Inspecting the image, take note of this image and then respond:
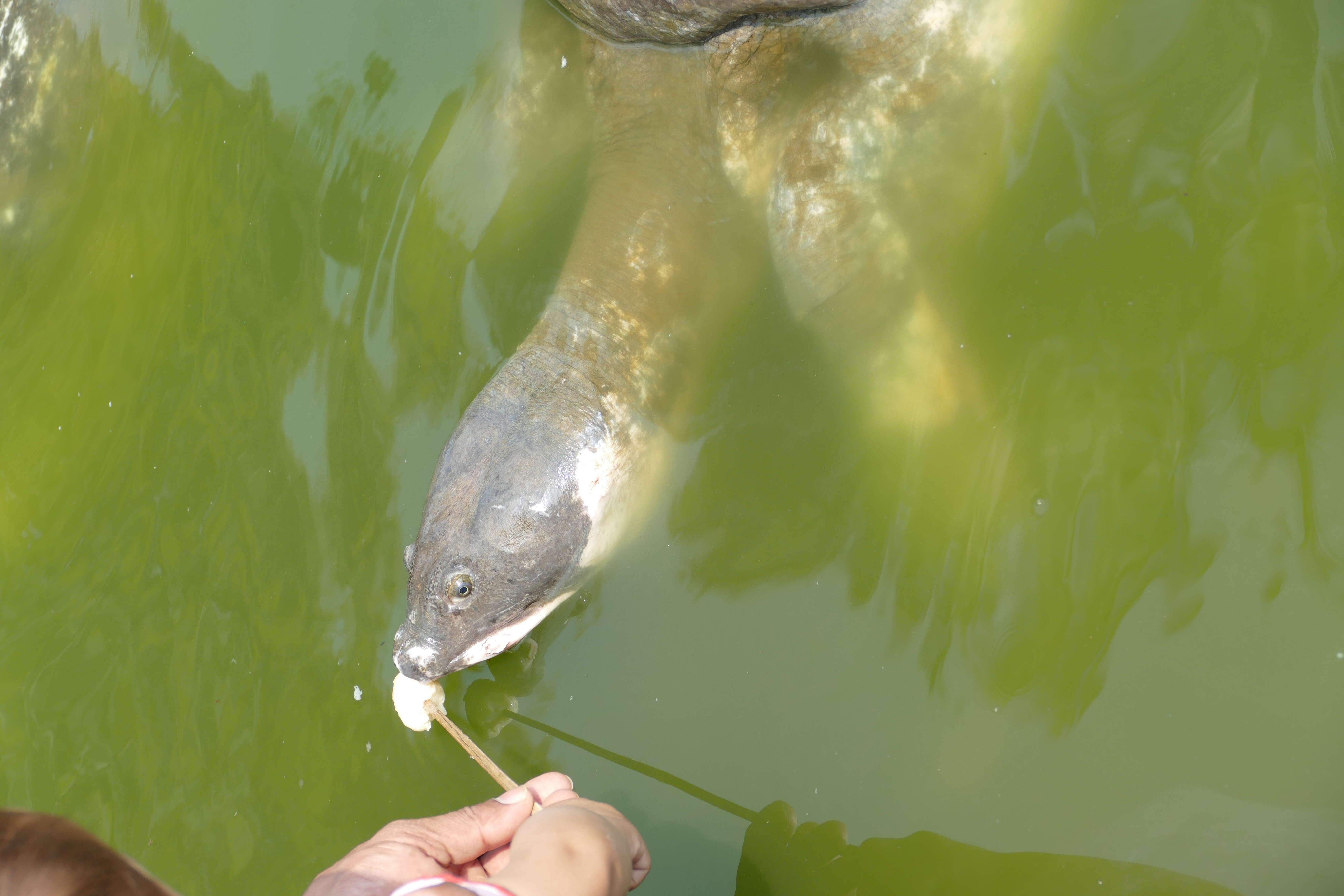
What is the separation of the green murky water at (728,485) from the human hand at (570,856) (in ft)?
2.89

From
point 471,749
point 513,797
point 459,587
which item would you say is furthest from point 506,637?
point 513,797

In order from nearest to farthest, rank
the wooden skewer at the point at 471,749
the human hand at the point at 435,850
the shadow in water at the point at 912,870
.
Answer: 1. the human hand at the point at 435,850
2. the shadow in water at the point at 912,870
3. the wooden skewer at the point at 471,749

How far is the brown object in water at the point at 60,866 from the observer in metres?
1.39

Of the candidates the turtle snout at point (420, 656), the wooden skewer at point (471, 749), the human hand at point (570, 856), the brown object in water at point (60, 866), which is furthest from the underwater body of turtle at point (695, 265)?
the brown object in water at point (60, 866)

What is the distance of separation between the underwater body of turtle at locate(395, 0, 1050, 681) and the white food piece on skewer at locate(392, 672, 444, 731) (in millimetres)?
68

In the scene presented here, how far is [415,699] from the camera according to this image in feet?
10.6

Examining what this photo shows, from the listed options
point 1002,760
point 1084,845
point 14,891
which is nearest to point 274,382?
point 14,891

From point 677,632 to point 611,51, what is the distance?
7.45 feet

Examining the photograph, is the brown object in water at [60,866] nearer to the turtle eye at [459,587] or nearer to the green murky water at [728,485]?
the turtle eye at [459,587]

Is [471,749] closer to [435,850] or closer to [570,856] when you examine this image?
[435,850]

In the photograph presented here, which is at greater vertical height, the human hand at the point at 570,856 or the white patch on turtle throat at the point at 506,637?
the white patch on turtle throat at the point at 506,637

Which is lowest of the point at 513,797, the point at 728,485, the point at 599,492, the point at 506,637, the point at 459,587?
the point at 513,797

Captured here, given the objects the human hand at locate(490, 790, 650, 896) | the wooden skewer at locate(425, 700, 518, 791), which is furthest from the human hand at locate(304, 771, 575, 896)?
the wooden skewer at locate(425, 700, 518, 791)

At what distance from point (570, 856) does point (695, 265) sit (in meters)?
2.12
